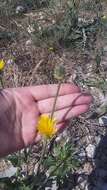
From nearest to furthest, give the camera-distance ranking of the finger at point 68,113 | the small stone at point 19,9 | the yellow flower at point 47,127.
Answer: the yellow flower at point 47,127, the finger at point 68,113, the small stone at point 19,9

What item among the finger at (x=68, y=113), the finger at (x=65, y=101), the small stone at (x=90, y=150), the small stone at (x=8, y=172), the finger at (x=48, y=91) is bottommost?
the small stone at (x=8, y=172)

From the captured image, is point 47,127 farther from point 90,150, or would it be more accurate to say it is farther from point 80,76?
point 80,76

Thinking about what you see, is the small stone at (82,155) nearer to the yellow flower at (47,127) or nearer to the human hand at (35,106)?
the human hand at (35,106)

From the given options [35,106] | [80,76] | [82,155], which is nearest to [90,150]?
[82,155]

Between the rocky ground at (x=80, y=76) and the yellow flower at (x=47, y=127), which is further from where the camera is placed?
the rocky ground at (x=80, y=76)

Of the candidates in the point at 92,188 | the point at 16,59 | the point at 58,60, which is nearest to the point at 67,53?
the point at 58,60

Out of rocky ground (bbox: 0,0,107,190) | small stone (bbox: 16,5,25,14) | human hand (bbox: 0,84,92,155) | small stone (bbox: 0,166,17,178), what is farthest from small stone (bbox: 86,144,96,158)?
small stone (bbox: 16,5,25,14)

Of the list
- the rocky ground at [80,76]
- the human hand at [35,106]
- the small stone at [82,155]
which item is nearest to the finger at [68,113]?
the human hand at [35,106]

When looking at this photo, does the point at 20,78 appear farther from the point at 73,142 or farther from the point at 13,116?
the point at 13,116
